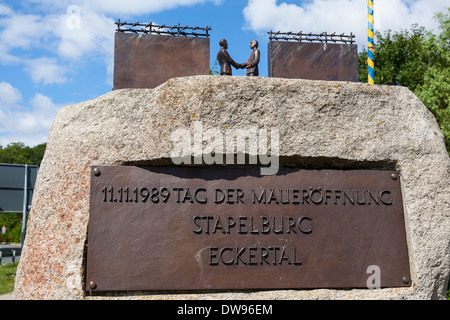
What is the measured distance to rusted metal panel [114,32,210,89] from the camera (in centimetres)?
465

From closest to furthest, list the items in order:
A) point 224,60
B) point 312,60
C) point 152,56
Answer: point 152,56 → point 224,60 → point 312,60

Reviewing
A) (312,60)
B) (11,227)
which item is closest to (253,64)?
(312,60)

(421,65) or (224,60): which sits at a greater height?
(421,65)

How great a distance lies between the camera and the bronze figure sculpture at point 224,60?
492 cm

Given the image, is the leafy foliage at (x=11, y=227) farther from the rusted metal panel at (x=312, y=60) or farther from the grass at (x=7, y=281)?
the rusted metal panel at (x=312, y=60)

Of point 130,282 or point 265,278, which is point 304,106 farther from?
point 130,282

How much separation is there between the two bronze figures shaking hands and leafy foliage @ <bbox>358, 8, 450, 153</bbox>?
10.1m

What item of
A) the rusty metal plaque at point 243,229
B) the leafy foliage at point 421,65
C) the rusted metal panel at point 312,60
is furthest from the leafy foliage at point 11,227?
the rusty metal plaque at point 243,229

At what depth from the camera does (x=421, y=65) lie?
649 inches

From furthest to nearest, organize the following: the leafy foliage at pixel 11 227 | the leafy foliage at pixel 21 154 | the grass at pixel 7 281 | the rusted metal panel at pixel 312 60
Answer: the leafy foliage at pixel 21 154, the leafy foliage at pixel 11 227, the grass at pixel 7 281, the rusted metal panel at pixel 312 60

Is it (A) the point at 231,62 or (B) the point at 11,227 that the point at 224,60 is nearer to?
(A) the point at 231,62

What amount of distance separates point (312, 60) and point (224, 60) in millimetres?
1187

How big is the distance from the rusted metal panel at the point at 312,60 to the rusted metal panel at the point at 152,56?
0.96m
